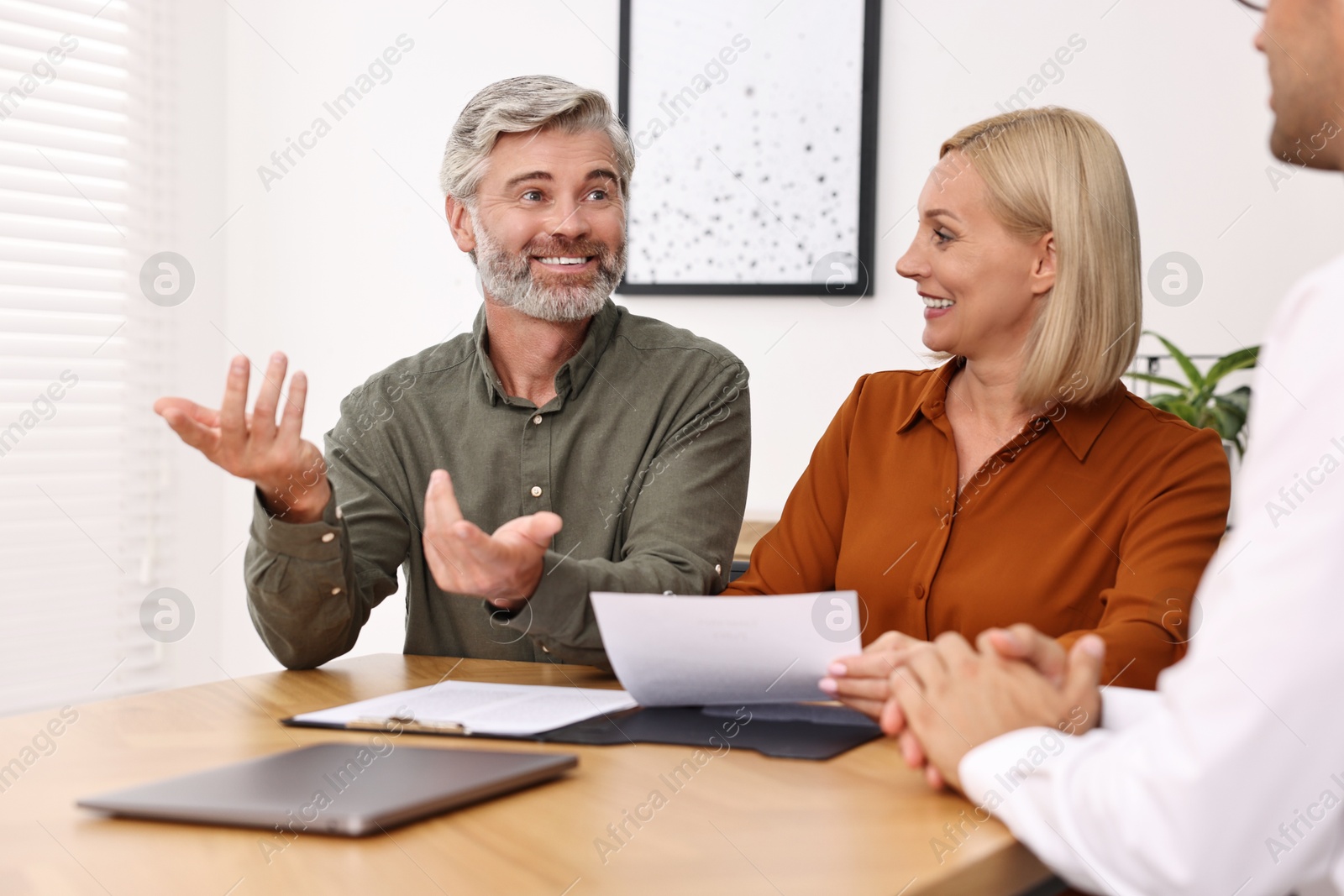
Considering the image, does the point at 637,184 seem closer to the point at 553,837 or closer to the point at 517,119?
the point at 517,119

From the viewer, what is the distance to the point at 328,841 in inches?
34.0

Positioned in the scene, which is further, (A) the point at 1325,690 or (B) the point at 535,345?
(B) the point at 535,345

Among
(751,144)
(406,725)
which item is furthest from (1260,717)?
(751,144)

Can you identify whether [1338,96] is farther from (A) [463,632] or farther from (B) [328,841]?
(A) [463,632]

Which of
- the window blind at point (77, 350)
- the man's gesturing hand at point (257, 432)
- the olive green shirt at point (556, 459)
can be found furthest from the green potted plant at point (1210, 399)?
the window blind at point (77, 350)

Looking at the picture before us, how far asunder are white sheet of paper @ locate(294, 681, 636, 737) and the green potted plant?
1841mm

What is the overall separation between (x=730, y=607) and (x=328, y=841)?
19.6 inches

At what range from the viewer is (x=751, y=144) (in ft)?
11.5

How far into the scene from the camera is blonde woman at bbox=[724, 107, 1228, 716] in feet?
5.56

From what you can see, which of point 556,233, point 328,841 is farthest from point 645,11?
point 328,841

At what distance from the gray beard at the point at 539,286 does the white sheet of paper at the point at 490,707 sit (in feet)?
2.49

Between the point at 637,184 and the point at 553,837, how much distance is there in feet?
9.48

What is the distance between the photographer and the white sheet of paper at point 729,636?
4.07 ft

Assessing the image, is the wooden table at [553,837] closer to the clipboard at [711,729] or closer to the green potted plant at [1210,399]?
the clipboard at [711,729]
